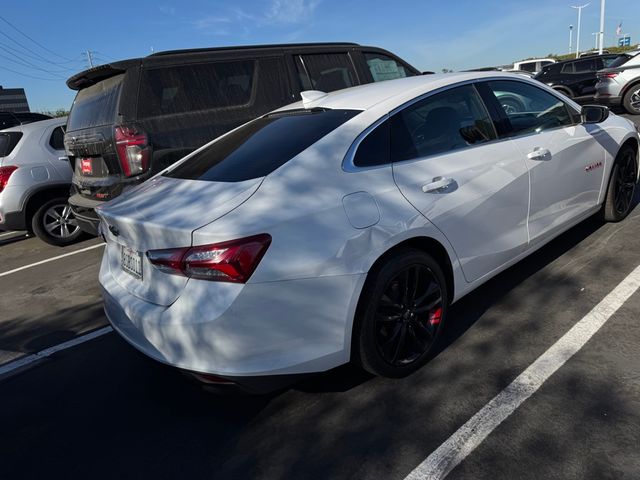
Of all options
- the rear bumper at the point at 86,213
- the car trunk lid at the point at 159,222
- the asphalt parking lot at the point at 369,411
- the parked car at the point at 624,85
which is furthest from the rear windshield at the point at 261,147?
the parked car at the point at 624,85

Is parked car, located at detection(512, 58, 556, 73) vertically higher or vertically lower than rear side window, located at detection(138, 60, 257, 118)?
lower

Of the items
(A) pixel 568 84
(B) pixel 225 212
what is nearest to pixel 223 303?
(B) pixel 225 212

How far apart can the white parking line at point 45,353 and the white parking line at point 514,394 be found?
2.69 metres

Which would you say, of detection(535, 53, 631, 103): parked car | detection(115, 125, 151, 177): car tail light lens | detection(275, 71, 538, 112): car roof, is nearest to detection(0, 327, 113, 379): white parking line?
detection(115, 125, 151, 177): car tail light lens

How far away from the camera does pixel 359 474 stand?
7.09ft

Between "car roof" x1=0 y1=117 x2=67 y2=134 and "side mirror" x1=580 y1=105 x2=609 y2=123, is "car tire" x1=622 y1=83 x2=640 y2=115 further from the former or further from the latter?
"car roof" x1=0 y1=117 x2=67 y2=134

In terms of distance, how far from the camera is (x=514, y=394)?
100.0 inches

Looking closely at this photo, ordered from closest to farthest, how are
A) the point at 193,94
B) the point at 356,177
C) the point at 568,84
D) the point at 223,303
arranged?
the point at 223,303 → the point at 356,177 → the point at 193,94 → the point at 568,84

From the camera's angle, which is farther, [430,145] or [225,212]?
[430,145]

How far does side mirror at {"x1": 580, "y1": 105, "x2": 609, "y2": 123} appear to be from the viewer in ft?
13.1

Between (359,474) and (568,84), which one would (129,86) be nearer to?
(359,474)

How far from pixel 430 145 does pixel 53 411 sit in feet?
8.80

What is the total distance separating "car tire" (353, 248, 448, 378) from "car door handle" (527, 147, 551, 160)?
115cm

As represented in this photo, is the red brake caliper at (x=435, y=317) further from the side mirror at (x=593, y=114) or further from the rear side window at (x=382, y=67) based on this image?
the rear side window at (x=382, y=67)
